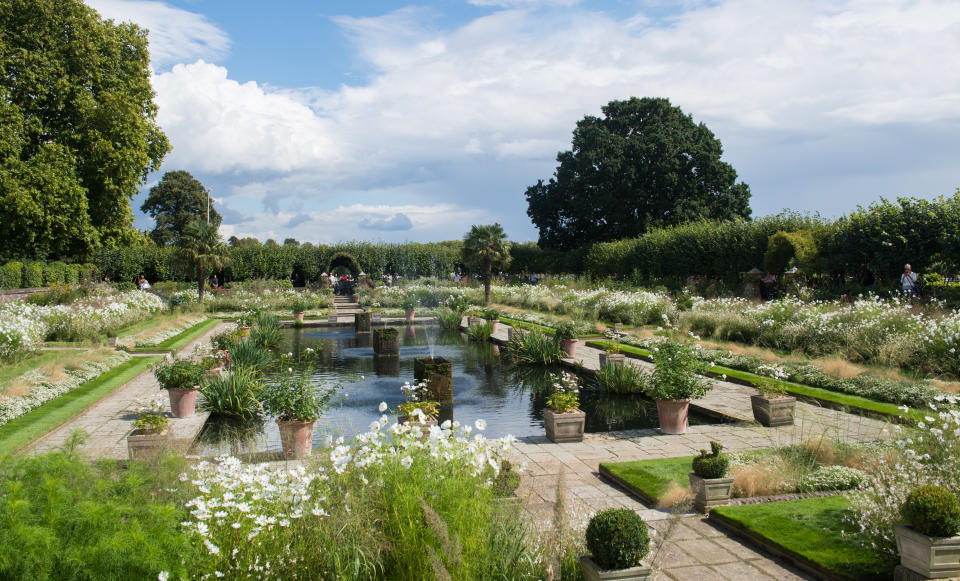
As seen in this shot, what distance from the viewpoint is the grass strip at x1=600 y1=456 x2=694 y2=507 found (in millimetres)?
4852

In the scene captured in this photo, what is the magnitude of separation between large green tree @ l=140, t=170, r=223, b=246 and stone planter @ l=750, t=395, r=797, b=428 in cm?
4776

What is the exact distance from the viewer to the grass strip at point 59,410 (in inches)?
252

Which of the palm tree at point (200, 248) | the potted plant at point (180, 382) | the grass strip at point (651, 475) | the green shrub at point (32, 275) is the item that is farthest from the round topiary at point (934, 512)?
the green shrub at point (32, 275)

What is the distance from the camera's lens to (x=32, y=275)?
25812mm

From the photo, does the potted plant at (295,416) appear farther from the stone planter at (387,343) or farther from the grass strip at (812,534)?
the stone planter at (387,343)

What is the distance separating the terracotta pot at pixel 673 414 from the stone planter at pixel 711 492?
93.5 inches

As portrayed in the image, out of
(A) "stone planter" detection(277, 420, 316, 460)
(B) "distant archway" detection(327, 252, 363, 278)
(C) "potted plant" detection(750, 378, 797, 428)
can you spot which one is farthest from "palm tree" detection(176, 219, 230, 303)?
(C) "potted plant" detection(750, 378, 797, 428)

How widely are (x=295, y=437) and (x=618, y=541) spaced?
3843 millimetres

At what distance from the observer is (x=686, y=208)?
110 ft

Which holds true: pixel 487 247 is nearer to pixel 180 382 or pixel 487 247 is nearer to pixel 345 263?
pixel 345 263

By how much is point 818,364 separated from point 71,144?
19630 mm

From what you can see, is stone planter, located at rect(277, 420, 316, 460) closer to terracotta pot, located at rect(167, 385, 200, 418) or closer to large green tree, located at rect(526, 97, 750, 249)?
A: terracotta pot, located at rect(167, 385, 200, 418)

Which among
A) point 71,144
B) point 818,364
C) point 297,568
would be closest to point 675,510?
point 297,568

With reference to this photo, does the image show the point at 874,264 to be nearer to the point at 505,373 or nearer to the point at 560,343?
the point at 560,343
